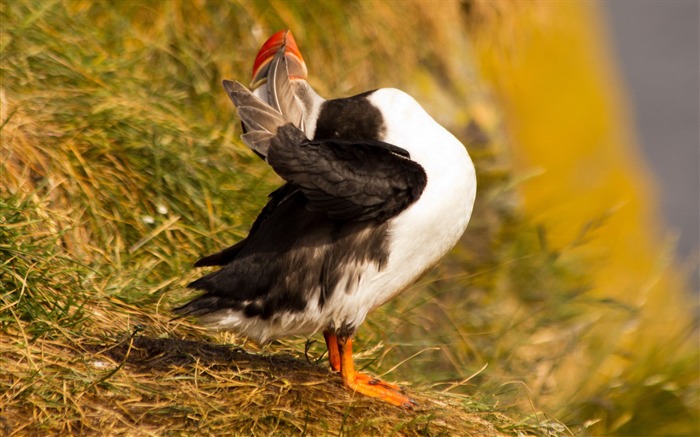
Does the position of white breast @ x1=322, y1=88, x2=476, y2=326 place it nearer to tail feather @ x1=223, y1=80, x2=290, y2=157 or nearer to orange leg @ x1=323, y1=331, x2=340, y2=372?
orange leg @ x1=323, y1=331, x2=340, y2=372

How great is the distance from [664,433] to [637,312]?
56 centimetres

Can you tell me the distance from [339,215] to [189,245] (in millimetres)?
1249

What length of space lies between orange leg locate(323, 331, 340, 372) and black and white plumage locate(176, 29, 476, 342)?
4.1 inches

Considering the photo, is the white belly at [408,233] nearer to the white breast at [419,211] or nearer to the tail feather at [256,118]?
the white breast at [419,211]

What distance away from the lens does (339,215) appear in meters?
3.00

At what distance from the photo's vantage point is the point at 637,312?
464cm

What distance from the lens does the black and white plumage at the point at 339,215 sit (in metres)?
2.94

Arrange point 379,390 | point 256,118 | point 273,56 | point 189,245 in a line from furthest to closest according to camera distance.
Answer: point 189,245 → point 273,56 → point 379,390 → point 256,118

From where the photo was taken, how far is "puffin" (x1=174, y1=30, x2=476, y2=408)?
294 centimetres

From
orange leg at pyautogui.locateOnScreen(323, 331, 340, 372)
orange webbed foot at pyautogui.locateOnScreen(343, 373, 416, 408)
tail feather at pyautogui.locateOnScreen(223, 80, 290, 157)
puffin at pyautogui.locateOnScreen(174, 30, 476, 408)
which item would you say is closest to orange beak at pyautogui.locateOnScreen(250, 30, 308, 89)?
puffin at pyautogui.locateOnScreen(174, 30, 476, 408)

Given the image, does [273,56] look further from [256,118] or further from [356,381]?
[356,381]

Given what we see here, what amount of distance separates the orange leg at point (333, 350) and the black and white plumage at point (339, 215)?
4.1 inches

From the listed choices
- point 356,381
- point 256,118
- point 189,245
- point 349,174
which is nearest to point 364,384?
point 356,381

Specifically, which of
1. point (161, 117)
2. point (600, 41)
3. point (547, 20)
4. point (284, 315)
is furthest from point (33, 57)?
point (600, 41)
